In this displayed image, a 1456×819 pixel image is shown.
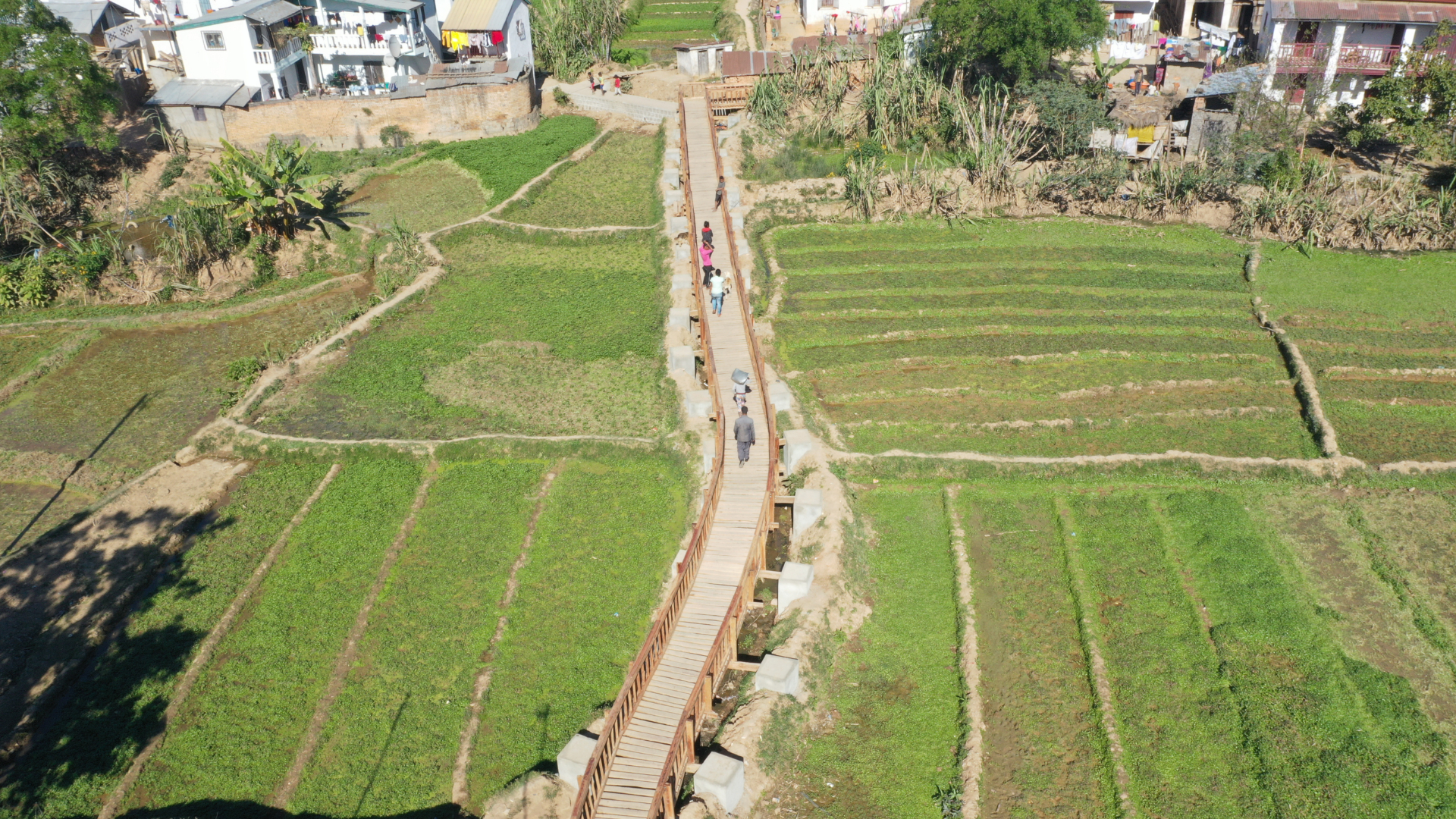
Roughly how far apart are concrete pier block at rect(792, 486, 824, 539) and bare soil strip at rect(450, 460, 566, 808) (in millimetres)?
6312

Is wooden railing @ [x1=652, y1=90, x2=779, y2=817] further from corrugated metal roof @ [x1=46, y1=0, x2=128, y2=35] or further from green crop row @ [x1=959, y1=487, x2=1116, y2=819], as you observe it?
corrugated metal roof @ [x1=46, y1=0, x2=128, y2=35]

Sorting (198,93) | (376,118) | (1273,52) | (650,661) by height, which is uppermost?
(1273,52)

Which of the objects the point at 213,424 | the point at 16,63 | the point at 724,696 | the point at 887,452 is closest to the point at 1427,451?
the point at 887,452

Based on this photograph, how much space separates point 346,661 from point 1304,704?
1902 cm

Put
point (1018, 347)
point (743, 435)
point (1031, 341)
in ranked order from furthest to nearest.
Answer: point (1031, 341)
point (1018, 347)
point (743, 435)

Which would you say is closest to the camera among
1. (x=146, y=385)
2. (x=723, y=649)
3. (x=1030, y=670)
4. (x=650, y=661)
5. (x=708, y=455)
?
(x=650, y=661)

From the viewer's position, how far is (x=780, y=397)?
2630 centimetres

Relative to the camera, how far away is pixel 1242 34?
48812mm

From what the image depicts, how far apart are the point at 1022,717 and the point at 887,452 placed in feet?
28.1

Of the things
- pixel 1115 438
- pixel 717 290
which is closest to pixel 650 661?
pixel 717 290

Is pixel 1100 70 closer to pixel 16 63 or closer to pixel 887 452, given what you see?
pixel 887 452

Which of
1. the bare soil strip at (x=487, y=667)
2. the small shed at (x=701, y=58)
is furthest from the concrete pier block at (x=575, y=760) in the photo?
the small shed at (x=701, y=58)

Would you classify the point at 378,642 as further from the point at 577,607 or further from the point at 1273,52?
the point at 1273,52

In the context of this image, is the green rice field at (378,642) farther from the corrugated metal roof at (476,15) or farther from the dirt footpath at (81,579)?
the corrugated metal roof at (476,15)
